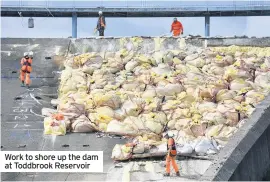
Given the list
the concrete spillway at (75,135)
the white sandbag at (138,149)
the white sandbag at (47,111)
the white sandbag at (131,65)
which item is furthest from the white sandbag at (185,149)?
the white sandbag at (131,65)

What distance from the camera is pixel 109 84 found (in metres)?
16.0

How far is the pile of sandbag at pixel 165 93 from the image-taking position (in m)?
13.5

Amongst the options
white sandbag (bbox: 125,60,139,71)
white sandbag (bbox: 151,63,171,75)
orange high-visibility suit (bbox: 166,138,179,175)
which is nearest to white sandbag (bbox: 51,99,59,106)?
white sandbag (bbox: 125,60,139,71)

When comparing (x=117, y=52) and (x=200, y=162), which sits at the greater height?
(x=117, y=52)

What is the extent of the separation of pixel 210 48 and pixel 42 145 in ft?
22.8

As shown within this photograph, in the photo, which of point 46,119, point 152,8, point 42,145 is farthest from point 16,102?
point 152,8

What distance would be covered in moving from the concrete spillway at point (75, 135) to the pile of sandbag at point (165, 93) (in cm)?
46

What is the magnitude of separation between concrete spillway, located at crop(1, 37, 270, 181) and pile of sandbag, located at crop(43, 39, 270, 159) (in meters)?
0.46

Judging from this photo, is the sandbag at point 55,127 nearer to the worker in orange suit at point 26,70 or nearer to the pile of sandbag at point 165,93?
the pile of sandbag at point 165,93

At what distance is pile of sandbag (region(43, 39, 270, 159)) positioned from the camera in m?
13.5

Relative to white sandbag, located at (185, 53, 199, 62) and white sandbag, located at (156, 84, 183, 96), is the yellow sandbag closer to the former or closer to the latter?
white sandbag, located at (156, 84, 183, 96)

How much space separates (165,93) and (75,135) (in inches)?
97.8

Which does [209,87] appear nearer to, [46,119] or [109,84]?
[109,84]

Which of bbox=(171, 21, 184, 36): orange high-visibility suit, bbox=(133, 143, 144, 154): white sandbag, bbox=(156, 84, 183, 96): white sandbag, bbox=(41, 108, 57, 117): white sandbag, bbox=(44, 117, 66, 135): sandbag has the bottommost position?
bbox=(133, 143, 144, 154): white sandbag
